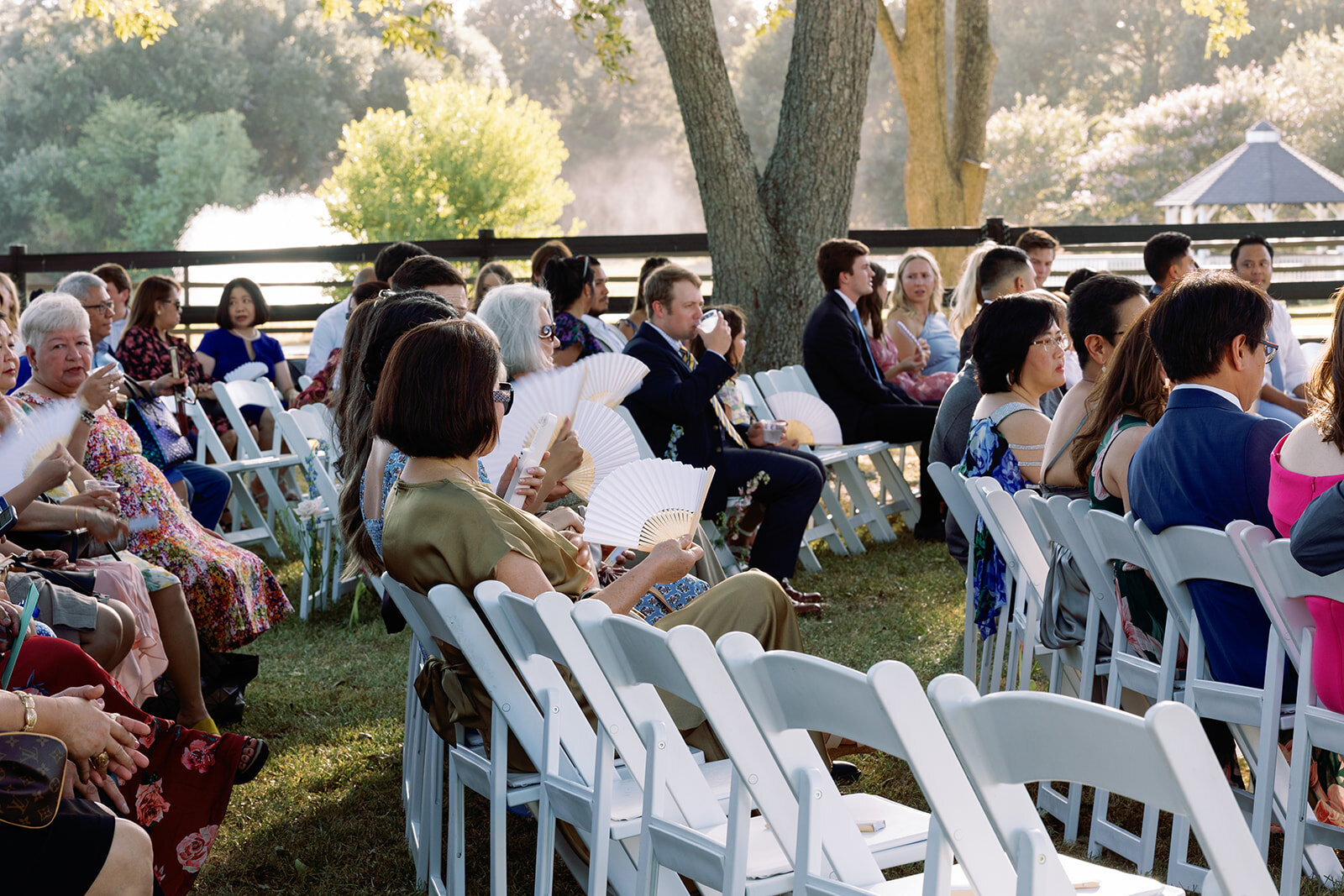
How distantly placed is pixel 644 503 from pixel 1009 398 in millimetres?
1511

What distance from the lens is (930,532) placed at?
24.7 ft

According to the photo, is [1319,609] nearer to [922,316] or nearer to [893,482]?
[893,482]

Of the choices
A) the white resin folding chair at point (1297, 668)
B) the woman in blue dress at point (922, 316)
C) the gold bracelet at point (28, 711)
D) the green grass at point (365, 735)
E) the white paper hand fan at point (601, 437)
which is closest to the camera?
the gold bracelet at point (28, 711)

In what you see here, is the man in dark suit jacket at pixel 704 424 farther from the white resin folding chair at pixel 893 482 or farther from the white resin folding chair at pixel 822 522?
the white resin folding chair at pixel 893 482

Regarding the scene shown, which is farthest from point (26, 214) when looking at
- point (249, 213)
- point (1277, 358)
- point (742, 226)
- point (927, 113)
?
point (1277, 358)

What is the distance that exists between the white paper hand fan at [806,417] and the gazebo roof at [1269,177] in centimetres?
1921

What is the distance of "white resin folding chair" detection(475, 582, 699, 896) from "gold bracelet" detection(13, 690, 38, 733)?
0.79m

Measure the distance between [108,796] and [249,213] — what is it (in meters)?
45.4

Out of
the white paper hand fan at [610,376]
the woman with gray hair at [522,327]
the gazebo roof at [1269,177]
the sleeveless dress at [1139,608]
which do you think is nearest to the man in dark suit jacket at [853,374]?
the white paper hand fan at [610,376]

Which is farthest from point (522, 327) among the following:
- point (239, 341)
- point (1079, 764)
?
point (239, 341)

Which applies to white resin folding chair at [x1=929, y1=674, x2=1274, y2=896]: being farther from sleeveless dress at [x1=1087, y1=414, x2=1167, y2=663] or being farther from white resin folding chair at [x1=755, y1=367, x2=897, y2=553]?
white resin folding chair at [x1=755, y1=367, x2=897, y2=553]

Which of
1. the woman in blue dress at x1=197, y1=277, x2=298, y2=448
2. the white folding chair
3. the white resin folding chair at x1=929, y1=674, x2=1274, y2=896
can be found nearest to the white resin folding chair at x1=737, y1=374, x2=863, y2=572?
the white folding chair

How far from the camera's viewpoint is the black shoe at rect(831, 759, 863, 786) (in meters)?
3.88

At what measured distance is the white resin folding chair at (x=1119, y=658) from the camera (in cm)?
305
